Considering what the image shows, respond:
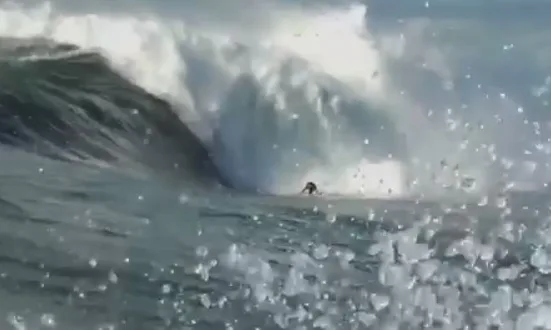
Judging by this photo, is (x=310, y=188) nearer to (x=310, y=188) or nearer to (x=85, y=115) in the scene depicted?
(x=310, y=188)

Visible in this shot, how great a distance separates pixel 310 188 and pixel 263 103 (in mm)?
2210

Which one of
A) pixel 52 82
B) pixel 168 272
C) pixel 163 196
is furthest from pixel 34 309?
pixel 52 82

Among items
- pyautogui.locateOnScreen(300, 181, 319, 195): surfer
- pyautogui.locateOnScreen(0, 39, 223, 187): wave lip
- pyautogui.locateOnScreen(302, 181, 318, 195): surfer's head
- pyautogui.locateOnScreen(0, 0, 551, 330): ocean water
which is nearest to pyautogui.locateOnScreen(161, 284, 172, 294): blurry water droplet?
pyautogui.locateOnScreen(0, 0, 551, 330): ocean water

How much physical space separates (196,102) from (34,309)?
14003 millimetres

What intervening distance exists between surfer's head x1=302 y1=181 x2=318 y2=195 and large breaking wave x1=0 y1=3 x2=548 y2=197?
19cm

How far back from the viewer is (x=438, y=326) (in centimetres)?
695

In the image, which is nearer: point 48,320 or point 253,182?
point 48,320

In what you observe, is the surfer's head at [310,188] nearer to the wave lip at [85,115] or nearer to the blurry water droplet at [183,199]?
the wave lip at [85,115]

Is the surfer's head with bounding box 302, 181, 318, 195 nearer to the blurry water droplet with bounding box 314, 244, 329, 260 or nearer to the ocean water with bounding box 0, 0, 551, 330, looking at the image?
the ocean water with bounding box 0, 0, 551, 330

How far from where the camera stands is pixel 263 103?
20828 millimetres

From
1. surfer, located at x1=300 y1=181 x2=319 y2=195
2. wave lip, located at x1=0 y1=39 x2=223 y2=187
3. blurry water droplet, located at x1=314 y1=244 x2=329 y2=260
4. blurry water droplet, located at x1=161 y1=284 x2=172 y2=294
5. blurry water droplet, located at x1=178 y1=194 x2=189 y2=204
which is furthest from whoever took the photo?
surfer, located at x1=300 y1=181 x2=319 y2=195

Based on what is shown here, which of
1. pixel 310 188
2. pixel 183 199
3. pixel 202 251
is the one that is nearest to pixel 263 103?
pixel 310 188

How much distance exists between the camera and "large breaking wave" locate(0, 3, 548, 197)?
17.6m

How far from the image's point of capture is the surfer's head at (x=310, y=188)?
19.2m
